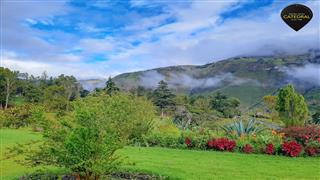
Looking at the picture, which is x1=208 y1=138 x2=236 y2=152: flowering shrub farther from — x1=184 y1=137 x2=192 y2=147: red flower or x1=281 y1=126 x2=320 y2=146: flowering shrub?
x1=281 y1=126 x2=320 y2=146: flowering shrub

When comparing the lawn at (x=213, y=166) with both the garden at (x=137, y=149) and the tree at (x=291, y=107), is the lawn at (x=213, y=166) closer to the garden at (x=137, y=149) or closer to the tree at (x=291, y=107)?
the garden at (x=137, y=149)

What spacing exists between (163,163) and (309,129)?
7486 millimetres

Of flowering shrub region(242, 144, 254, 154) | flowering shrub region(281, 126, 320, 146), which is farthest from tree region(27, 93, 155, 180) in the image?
flowering shrub region(281, 126, 320, 146)

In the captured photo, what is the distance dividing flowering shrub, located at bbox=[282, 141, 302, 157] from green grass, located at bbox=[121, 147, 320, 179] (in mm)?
506

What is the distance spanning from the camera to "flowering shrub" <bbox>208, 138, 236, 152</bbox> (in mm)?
18562

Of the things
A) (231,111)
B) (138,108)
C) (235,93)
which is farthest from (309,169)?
(235,93)

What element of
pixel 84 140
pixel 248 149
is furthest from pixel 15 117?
pixel 84 140

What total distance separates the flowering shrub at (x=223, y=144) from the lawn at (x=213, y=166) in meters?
0.99

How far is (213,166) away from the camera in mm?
13477

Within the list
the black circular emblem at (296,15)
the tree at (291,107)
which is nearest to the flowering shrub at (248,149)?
the black circular emblem at (296,15)

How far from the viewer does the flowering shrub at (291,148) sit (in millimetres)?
17216

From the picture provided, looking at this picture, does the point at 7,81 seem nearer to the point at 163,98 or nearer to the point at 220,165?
the point at 163,98

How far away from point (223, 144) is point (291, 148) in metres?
2.76

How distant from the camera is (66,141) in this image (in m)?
8.97
